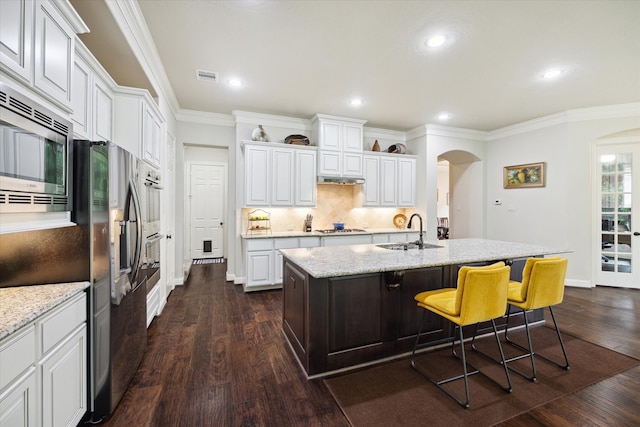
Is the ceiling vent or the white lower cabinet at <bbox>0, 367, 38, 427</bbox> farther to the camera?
the ceiling vent

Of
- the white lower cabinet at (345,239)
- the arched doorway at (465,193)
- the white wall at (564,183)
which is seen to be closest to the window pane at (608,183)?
the white wall at (564,183)

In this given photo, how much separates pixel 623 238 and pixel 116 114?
23.9 ft

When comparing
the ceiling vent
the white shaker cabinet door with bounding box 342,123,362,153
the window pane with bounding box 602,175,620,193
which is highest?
the ceiling vent

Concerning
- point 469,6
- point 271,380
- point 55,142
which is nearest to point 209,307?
point 271,380

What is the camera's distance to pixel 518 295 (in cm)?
230

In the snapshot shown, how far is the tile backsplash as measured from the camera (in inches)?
195

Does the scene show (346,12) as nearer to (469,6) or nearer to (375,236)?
(469,6)

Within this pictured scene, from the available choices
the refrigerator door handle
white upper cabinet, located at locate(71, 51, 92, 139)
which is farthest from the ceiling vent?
the refrigerator door handle

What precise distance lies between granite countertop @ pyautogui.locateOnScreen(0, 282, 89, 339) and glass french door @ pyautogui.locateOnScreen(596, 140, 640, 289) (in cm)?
681

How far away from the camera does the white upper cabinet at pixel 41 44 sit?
1152 millimetres

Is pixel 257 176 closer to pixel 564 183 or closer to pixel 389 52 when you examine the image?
pixel 389 52

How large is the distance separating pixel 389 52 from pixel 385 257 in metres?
2.12

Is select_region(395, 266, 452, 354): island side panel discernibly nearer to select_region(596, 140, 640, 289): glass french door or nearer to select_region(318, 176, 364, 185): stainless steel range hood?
select_region(318, 176, 364, 185): stainless steel range hood

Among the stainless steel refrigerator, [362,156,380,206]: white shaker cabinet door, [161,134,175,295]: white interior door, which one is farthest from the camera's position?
[362,156,380,206]: white shaker cabinet door
